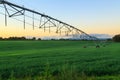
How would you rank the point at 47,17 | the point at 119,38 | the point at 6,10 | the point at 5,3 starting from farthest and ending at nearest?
the point at 119,38 < the point at 47,17 < the point at 6,10 < the point at 5,3

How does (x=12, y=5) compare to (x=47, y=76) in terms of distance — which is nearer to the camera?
(x=12, y=5)

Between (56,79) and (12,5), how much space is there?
437 centimetres

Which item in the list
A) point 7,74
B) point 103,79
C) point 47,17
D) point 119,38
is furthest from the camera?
point 119,38

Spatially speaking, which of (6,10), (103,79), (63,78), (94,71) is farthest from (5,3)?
(94,71)

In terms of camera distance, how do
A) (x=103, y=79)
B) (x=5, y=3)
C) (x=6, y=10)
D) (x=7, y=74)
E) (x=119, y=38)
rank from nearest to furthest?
(x=5, y=3) → (x=6, y=10) → (x=103, y=79) → (x=7, y=74) → (x=119, y=38)

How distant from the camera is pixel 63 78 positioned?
14945 mm

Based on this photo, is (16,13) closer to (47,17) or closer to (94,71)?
(47,17)

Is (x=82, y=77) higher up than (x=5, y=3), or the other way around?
(x=5, y=3)

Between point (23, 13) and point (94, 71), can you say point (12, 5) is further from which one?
point (94, 71)

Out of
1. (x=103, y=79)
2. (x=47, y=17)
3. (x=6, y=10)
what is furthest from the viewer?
(x=103, y=79)

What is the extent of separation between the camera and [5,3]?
474 inches

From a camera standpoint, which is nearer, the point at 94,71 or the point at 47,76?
the point at 47,76

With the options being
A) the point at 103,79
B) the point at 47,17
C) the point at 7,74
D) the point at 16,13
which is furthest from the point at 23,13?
the point at 7,74

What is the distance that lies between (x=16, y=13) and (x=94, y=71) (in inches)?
376
